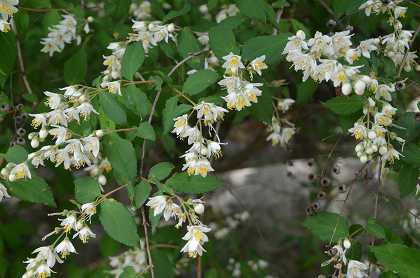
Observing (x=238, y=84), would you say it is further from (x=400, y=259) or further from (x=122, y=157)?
(x=400, y=259)

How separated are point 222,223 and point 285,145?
165 centimetres

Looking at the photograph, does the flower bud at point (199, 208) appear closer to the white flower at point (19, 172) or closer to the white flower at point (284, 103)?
the white flower at point (19, 172)

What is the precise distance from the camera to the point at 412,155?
2203 mm

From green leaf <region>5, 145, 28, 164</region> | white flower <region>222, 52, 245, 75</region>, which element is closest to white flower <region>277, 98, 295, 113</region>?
white flower <region>222, 52, 245, 75</region>

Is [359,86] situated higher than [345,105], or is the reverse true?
[359,86]

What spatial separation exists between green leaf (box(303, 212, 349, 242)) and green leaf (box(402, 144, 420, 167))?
13.4 inches

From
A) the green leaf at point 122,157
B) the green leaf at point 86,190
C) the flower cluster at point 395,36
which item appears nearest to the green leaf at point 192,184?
the green leaf at point 122,157

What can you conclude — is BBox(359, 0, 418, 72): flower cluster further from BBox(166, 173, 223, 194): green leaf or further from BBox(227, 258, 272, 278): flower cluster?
BBox(227, 258, 272, 278): flower cluster

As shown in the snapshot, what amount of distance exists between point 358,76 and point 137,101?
2.59 ft

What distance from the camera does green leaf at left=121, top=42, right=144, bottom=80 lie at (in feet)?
7.16

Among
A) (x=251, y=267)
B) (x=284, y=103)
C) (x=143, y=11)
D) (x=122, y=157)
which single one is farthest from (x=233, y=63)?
(x=251, y=267)

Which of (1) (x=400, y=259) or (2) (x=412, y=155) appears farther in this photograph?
(2) (x=412, y=155)

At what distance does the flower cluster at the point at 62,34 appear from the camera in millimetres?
2787

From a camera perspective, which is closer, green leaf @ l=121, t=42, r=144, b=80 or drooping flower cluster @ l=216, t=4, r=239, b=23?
green leaf @ l=121, t=42, r=144, b=80
